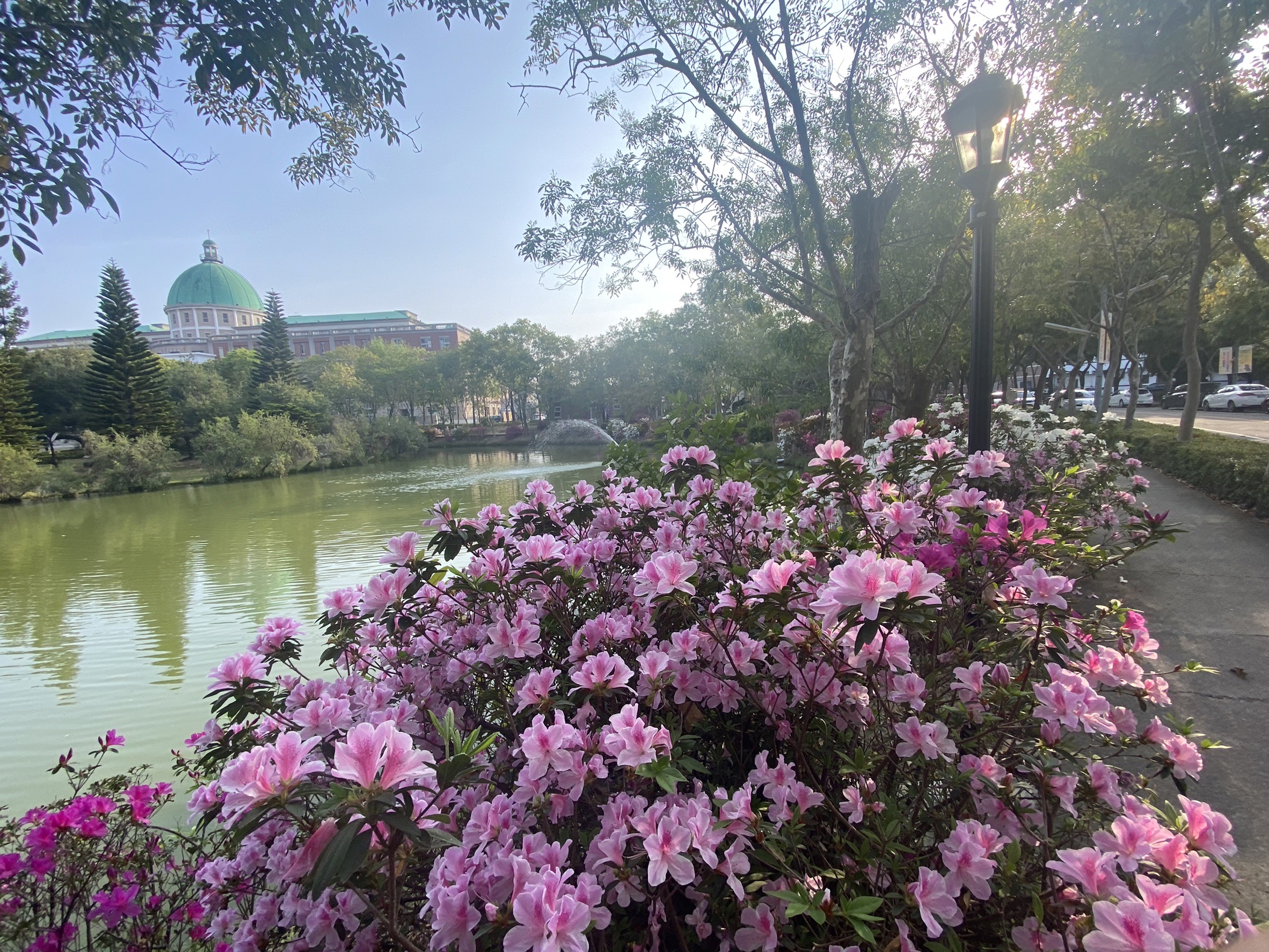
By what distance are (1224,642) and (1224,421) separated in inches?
745

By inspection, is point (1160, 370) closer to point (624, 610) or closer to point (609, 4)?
point (609, 4)

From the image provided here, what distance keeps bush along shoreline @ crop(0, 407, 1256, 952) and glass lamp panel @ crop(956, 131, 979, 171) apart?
2.47m

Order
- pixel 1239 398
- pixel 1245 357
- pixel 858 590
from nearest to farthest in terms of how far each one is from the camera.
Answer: pixel 858 590, pixel 1245 357, pixel 1239 398

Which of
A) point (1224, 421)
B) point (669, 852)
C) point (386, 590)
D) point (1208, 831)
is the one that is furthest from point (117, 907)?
point (1224, 421)

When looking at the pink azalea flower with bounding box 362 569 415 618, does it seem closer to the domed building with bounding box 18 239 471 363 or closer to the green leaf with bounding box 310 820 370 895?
the green leaf with bounding box 310 820 370 895

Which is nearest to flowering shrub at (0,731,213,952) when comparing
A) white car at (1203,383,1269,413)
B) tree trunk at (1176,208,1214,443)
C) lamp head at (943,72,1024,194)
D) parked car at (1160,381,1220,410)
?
lamp head at (943,72,1024,194)

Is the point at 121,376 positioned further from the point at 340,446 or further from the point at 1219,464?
the point at 1219,464

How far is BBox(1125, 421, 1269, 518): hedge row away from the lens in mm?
→ 5836

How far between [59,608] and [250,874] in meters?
8.23

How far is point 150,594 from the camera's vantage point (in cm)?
733

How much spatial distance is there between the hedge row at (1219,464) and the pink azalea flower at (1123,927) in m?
6.89

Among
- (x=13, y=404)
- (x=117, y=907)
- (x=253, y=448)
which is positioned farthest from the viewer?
(x=253, y=448)

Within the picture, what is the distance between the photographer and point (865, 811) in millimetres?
1028

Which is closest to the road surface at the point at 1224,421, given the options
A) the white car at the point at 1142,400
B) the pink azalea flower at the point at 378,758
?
the white car at the point at 1142,400
